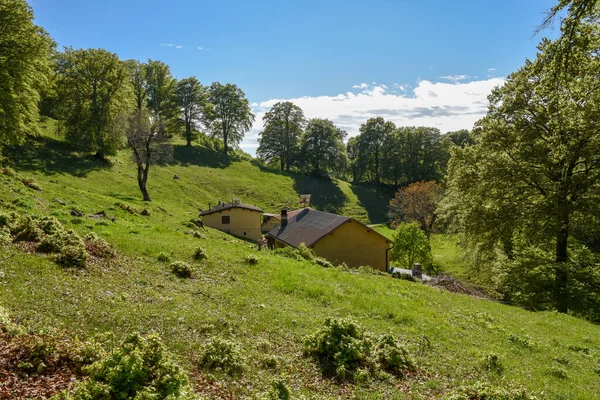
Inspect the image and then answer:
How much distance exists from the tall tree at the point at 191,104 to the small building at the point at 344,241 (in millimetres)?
52876

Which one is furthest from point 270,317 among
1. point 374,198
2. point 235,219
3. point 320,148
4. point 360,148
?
point 360,148

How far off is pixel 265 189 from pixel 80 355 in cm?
6508

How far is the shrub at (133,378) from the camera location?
5969 mm

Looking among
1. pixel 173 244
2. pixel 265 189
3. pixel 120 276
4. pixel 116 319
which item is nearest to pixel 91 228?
pixel 173 244

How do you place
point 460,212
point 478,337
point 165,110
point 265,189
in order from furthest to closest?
point 165,110 → point 265,189 → point 460,212 → point 478,337

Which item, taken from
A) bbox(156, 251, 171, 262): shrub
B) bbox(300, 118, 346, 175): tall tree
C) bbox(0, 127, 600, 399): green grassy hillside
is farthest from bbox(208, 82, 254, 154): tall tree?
bbox(156, 251, 171, 262): shrub

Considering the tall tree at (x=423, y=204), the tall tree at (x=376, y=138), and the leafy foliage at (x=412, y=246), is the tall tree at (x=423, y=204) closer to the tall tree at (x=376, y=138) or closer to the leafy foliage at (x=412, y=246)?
the leafy foliage at (x=412, y=246)

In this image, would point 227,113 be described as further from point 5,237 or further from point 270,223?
point 5,237

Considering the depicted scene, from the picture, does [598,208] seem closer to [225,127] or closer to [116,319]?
[116,319]

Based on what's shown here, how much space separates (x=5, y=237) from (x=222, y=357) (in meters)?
10.5

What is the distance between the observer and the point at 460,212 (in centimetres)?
2759

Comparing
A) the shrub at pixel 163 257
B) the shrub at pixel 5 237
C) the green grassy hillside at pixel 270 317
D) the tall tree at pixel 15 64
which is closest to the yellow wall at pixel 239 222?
the tall tree at pixel 15 64

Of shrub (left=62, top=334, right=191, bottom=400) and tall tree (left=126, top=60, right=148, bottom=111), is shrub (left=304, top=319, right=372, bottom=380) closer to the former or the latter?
shrub (left=62, top=334, right=191, bottom=400)

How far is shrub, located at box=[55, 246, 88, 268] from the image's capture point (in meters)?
12.4
